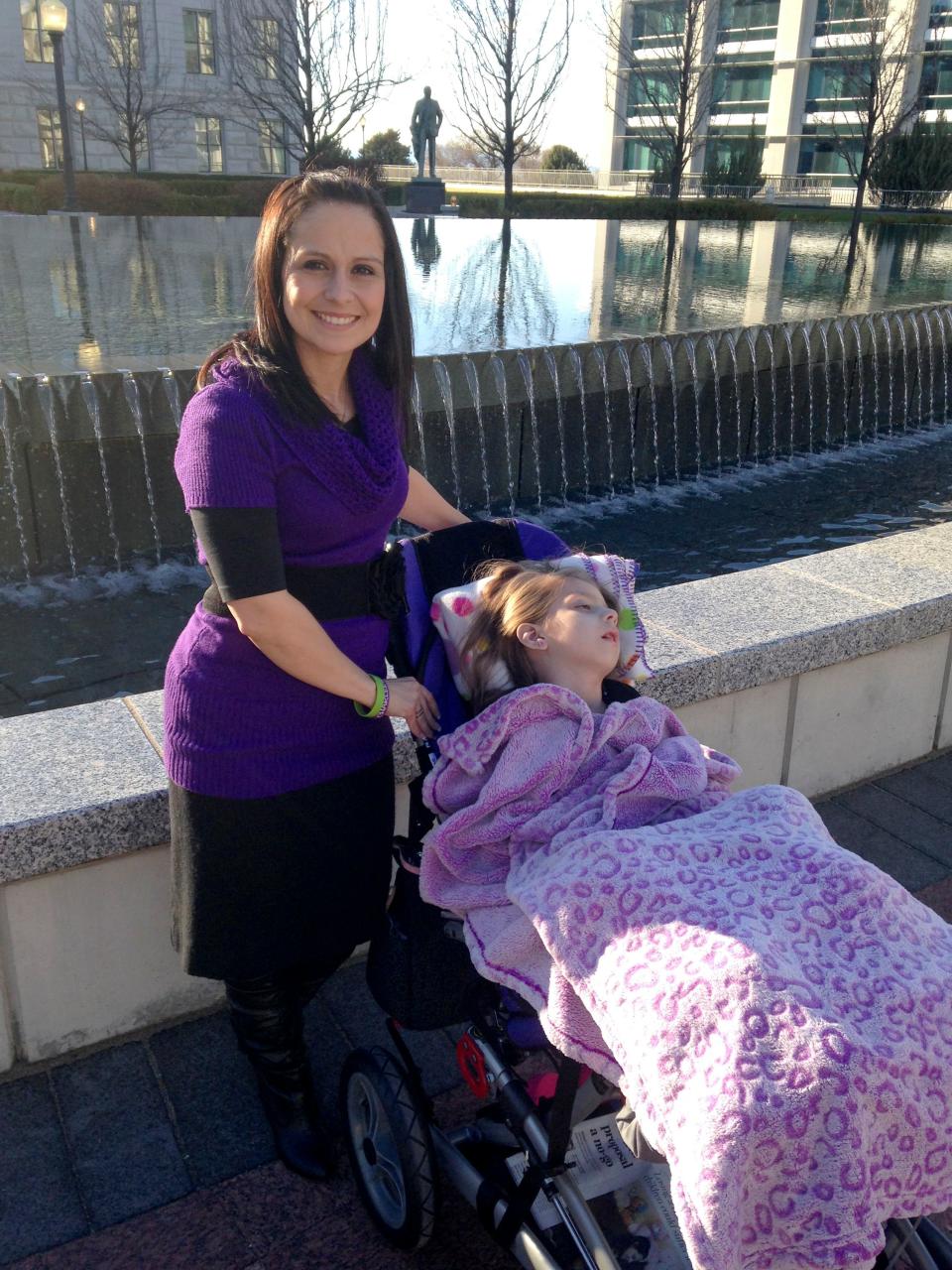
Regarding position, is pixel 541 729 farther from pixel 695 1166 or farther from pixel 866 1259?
pixel 866 1259

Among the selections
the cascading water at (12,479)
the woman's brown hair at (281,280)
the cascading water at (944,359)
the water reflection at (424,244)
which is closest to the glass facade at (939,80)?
the water reflection at (424,244)

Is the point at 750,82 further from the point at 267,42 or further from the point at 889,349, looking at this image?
the point at 889,349

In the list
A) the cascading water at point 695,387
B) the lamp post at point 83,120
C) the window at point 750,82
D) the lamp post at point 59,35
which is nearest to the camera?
the cascading water at point 695,387

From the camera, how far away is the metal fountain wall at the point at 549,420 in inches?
283

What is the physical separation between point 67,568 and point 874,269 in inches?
672

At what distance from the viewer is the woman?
2031 millimetres

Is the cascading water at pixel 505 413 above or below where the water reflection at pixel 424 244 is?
below

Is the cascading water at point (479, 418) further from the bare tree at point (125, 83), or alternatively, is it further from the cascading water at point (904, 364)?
the bare tree at point (125, 83)

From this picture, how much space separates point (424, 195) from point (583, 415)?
27.1 m

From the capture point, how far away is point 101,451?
727cm

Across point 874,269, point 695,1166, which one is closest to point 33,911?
point 695,1166

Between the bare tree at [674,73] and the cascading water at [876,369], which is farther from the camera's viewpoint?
the bare tree at [674,73]

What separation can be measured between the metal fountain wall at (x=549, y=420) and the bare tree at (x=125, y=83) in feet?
105

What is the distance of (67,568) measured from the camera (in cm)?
722
